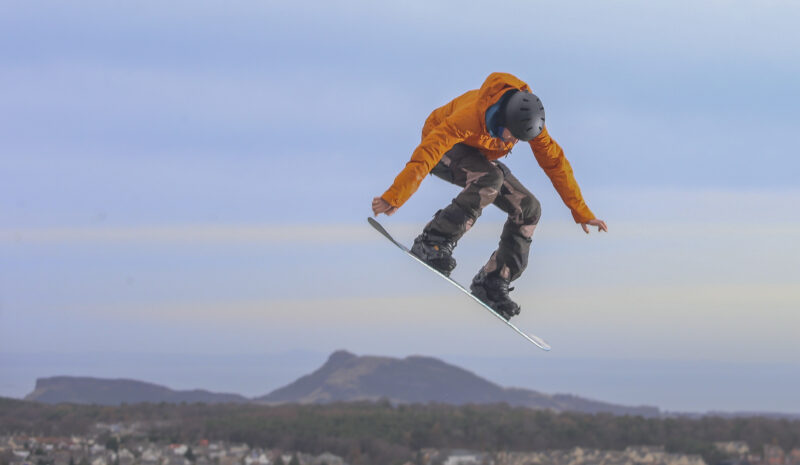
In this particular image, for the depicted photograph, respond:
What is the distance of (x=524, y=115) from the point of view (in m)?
13.4

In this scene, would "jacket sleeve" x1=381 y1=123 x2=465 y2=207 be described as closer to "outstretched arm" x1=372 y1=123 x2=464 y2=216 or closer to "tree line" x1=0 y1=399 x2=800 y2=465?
"outstretched arm" x1=372 y1=123 x2=464 y2=216

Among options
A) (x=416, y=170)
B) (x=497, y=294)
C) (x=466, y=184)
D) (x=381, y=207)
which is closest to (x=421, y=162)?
(x=416, y=170)

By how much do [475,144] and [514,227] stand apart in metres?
1.84

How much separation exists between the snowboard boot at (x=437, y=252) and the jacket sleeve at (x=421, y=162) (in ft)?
6.25

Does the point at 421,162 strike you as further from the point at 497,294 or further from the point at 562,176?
the point at 497,294

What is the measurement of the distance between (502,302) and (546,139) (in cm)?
301

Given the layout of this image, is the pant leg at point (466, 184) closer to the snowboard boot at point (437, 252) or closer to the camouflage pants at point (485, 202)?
the camouflage pants at point (485, 202)

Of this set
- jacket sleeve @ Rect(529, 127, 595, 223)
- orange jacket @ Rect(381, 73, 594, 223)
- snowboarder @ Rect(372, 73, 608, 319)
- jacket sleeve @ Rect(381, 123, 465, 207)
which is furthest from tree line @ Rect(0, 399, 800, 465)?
jacket sleeve @ Rect(381, 123, 465, 207)

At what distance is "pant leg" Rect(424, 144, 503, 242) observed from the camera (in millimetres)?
14805

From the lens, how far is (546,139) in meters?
14.5

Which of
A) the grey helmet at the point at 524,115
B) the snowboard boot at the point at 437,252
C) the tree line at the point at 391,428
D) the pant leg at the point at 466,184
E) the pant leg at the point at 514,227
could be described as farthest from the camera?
the tree line at the point at 391,428

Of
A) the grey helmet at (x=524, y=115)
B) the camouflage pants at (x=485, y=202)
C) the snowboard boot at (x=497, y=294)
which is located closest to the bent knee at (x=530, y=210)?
the camouflage pants at (x=485, y=202)

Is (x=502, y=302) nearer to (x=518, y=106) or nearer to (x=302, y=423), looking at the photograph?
(x=518, y=106)

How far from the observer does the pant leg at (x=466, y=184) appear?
14.8 meters
